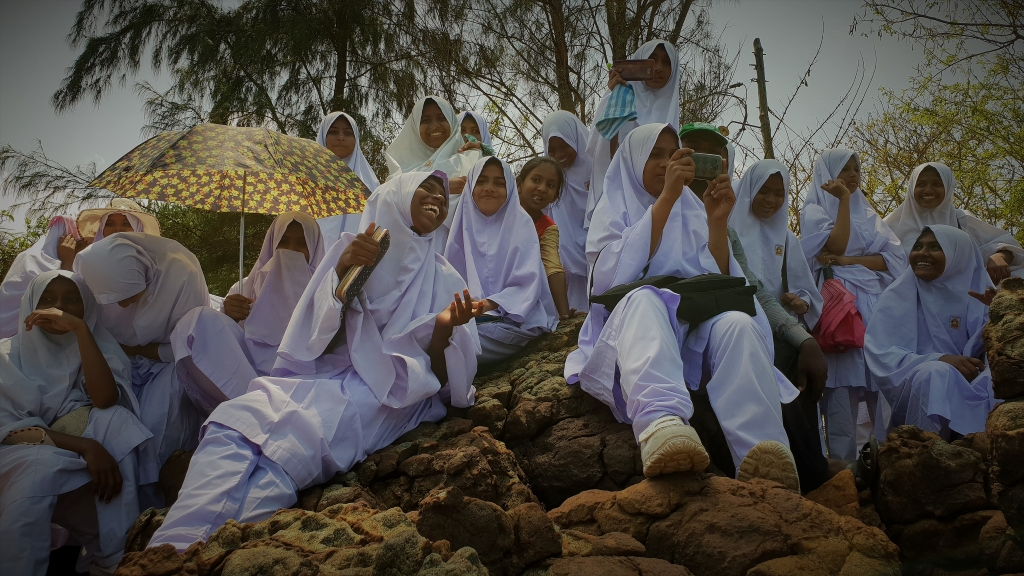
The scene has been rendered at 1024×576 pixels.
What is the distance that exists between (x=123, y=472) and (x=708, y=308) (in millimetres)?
3121

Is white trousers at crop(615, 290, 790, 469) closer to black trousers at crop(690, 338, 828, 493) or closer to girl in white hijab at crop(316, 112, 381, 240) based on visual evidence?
black trousers at crop(690, 338, 828, 493)

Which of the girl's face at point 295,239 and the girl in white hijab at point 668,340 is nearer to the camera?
the girl in white hijab at point 668,340

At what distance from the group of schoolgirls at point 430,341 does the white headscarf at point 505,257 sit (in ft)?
0.06

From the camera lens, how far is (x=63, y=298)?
4.18m

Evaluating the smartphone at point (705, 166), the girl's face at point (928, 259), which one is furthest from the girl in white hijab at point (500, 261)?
the girl's face at point (928, 259)

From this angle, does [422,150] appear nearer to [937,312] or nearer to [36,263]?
[36,263]

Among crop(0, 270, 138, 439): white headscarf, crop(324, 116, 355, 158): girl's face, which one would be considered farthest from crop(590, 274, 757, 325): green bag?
crop(324, 116, 355, 158): girl's face

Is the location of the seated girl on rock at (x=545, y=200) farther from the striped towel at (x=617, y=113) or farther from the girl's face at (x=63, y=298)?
the girl's face at (x=63, y=298)

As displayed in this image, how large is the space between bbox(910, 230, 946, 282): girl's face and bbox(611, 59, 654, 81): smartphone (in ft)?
8.68

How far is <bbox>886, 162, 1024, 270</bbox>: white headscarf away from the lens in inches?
258

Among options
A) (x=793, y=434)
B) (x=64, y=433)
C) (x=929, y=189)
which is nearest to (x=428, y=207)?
(x=64, y=433)

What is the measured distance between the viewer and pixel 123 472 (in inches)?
→ 151

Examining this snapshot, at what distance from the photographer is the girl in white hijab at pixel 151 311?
4.24 meters

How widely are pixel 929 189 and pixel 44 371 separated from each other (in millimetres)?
6894
